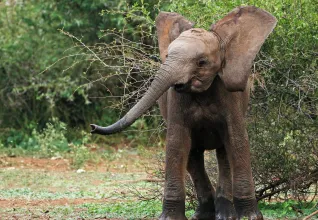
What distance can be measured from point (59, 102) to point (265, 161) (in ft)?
28.2

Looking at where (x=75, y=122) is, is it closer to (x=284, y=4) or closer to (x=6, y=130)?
(x=6, y=130)

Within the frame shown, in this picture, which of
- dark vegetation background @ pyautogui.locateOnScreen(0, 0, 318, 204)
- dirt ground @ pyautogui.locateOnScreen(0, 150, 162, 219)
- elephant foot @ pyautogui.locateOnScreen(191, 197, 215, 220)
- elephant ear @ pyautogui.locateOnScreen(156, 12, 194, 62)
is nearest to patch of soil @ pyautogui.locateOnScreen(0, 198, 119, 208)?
dirt ground @ pyautogui.locateOnScreen(0, 150, 162, 219)

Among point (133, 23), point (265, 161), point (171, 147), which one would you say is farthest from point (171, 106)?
point (133, 23)

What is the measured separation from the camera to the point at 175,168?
735 centimetres

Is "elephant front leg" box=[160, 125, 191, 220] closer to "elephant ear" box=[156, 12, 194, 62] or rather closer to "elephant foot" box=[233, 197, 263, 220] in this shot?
"elephant foot" box=[233, 197, 263, 220]

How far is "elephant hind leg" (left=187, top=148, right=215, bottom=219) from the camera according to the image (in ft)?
26.6

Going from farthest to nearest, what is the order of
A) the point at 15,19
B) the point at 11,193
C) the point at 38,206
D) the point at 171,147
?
1. the point at 15,19
2. the point at 11,193
3. the point at 38,206
4. the point at 171,147

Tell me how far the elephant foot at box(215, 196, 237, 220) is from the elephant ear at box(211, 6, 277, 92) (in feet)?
4.22

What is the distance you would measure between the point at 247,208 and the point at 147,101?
1.52 metres

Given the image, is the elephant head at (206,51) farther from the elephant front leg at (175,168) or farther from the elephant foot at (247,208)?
the elephant foot at (247,208)

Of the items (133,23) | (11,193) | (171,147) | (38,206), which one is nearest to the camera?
(171,147)

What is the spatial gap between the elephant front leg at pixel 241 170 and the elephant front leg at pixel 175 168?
1.25 feet

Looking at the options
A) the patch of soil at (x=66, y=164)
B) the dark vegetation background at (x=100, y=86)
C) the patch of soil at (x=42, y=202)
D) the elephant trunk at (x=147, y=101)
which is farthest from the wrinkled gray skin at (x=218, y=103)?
the patch of soil at (x=66, y=164)

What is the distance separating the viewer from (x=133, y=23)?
632 inches
